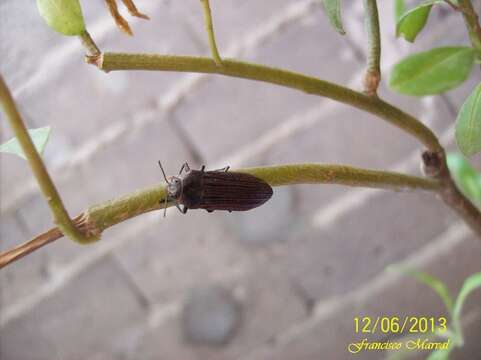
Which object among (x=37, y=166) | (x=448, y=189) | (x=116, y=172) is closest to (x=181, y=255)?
(x=116, y=172)

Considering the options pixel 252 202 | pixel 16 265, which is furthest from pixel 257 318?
pixel 252 202

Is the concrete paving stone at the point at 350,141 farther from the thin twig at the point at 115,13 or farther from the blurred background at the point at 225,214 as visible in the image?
the thin twig at the point at 115,13

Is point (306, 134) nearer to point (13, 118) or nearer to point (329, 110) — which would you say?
point (329, 110)

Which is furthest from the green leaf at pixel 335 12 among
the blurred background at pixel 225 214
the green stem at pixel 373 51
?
the blurred background at pixel 225 214

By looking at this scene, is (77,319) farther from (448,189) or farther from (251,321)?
(448,189)
